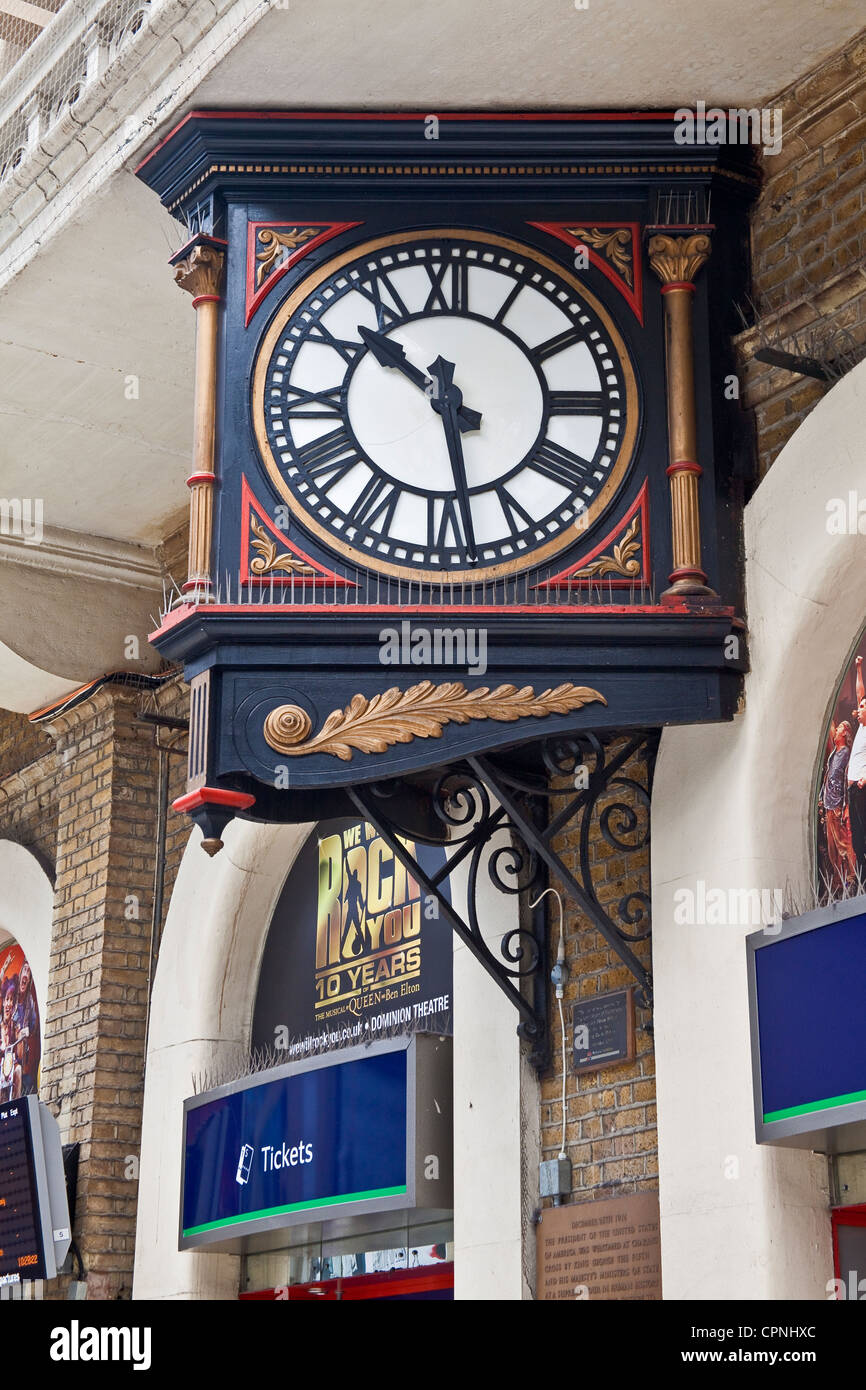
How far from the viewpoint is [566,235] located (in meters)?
4.91

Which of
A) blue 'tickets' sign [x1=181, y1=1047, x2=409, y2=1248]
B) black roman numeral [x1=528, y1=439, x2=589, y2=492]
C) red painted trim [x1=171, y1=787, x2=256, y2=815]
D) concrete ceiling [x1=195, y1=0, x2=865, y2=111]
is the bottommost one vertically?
blue 'tickets' sign [x1=181, y1=1047, x2=409, y2=1248]

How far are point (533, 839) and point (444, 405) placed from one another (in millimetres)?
1186

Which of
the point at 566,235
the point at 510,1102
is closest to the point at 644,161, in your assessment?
the point at 566,235

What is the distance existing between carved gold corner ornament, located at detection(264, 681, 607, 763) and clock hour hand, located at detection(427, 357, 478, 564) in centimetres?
42

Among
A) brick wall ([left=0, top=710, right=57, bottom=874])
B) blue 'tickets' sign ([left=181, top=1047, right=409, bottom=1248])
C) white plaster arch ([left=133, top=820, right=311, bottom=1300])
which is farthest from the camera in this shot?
brick wall ([left=0, top=710, right=57, bottom=874])

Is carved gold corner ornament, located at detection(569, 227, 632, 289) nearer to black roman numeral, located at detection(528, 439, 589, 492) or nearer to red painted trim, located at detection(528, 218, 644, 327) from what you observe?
red painted trim, located at detection(528, 218, 644, 327)

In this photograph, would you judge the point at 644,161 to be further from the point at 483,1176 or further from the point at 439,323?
the point at 483,1176

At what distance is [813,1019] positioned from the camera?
417cm

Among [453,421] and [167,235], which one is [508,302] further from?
[167,235]

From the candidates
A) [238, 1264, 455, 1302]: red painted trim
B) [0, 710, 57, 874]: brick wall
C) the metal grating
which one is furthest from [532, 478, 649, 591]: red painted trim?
[0, 710, 57, 874]: brick wall

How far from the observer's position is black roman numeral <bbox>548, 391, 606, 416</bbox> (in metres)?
4.79

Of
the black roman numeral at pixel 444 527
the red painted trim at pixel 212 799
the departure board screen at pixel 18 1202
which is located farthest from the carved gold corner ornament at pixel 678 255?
the departure board screen at pixel 18 1202

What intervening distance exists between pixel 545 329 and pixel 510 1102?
87.1 inches

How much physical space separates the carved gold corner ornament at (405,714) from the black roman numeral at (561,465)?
622mm
